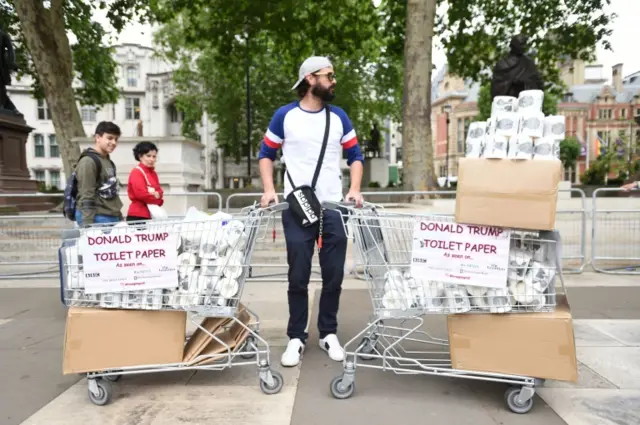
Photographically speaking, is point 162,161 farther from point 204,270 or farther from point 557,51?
point 557,51

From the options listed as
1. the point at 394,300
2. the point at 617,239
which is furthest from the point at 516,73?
the point at 394,300

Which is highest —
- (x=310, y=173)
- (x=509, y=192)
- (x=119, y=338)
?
(x=310, y=173)

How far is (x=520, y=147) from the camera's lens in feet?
9.36

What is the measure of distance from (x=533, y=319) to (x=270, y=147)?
2.17 metres

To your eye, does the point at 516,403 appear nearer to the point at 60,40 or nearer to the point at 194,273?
the point at 194,273

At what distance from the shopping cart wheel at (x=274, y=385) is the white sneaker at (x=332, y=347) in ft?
1.98

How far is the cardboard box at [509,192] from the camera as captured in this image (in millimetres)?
2799

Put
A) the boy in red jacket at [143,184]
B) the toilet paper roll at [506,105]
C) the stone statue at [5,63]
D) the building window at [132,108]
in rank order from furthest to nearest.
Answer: the building window at [132,108]
the stone statue at [5,63]
the boy in red jacket at [143,184]
the toilet paper roll at [506,105]

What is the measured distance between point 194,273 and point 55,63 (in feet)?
43.6

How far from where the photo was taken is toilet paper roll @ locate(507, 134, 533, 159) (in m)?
2.84

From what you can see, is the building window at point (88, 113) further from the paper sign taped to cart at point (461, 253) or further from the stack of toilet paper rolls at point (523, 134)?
the stack of toilet paper rolls at point (523, 134)

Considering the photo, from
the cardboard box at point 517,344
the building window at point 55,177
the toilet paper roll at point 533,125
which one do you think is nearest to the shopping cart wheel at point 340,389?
the cardboard box at point 517,344

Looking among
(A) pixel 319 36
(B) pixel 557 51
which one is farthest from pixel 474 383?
(B) pixel 557 51

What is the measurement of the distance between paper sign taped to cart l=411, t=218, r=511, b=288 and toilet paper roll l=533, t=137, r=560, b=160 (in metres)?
0.47
